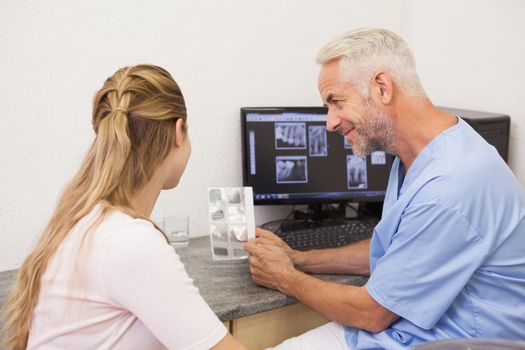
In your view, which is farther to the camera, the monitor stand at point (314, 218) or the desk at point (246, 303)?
the monitor stand at point (314, 218)

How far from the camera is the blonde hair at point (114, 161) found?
44.9 inches

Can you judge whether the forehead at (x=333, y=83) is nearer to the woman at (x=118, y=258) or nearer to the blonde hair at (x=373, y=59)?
the blonde hair at (x=373, y=59)

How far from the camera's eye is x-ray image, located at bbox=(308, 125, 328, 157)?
2105 millimetres

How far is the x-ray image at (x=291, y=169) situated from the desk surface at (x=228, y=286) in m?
0.38

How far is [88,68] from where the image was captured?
5.78 ft

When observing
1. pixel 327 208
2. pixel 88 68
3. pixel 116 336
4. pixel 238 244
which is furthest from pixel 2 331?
pixel 327 208

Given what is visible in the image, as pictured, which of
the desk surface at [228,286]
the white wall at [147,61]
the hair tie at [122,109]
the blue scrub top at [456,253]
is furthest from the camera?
the white wall at [147,61]

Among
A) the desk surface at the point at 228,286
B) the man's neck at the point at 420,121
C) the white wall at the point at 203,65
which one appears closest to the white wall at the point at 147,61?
the white wall at the point at 203,65

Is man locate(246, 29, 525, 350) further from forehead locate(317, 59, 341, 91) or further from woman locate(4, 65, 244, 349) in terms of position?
woman locate(4, 65, 244, 349)

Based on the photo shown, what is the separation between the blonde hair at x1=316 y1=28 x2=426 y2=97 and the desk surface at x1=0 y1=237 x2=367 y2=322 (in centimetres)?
57

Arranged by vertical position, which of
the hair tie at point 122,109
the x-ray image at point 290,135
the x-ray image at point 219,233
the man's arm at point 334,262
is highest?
the hair tie at point 122,109

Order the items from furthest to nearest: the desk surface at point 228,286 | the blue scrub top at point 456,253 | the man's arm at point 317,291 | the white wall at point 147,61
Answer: the white wall at point 147,61 → the desk surface at point 228,286 → the man's arm at point 317,291 → the blue scrub top at point 456,253

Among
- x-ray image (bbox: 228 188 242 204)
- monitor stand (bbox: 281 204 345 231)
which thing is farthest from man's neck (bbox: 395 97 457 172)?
monitor stand (bbox: 281 204 345 231)

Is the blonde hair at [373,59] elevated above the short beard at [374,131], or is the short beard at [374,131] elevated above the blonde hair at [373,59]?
the blonde hair at [373,59]
